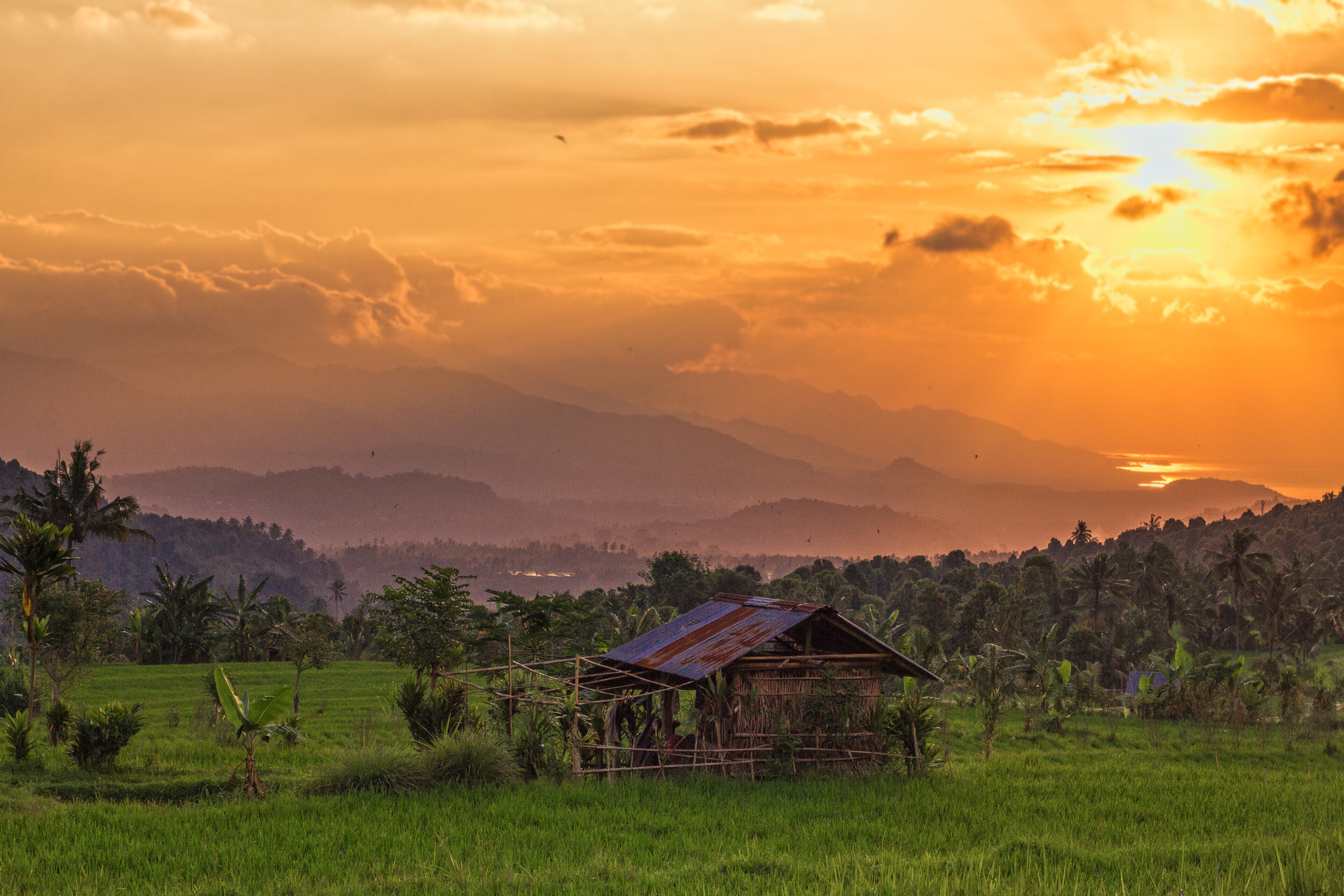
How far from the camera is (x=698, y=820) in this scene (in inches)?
757

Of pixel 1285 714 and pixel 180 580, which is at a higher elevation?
pixel 180 580

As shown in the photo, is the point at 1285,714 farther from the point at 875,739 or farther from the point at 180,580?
the point at 180,580

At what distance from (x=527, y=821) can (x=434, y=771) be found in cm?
373

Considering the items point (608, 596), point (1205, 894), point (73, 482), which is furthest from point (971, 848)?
point (608, 596)

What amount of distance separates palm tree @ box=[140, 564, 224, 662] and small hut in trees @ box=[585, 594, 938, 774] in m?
38.5

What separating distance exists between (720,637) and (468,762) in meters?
7.01

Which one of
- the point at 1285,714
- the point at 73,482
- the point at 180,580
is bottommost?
the point at 1285,714

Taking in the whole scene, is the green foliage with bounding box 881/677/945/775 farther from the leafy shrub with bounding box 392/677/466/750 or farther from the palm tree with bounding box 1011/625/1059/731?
the palm tree with bounding box 1011/625/1059/731

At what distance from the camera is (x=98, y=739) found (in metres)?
24.5

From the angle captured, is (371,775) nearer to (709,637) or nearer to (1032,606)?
(709,637)

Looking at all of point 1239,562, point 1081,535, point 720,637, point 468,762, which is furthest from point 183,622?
point 1081,535

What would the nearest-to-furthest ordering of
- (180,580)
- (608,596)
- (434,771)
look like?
(434,771) → (180,580) → (608,596)

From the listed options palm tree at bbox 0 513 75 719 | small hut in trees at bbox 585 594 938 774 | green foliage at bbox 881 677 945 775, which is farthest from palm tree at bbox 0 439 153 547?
green foliage at bbox 881 677 945 775

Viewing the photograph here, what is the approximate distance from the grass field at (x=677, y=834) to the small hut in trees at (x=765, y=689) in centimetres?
123
